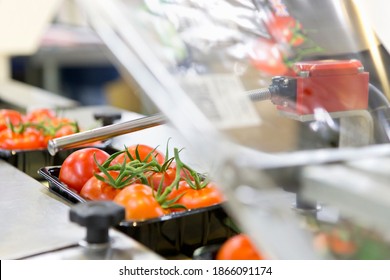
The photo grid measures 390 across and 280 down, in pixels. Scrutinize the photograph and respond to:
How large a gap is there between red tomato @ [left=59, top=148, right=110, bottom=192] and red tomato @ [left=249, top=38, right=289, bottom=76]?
32 centimetres

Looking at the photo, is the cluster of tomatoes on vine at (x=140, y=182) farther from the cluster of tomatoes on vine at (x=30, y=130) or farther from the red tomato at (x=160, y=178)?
the cluster of tomatoes on vine at (x=30, y=130)

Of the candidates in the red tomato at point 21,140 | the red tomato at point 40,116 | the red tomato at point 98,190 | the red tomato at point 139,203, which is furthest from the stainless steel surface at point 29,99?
the red tomato at point 139,203

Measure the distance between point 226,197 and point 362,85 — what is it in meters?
0.46

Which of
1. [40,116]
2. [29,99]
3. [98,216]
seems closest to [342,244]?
[98,216]

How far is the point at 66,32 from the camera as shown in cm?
431

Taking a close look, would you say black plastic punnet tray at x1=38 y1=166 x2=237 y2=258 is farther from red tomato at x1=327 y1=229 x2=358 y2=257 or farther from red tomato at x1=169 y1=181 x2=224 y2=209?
red tomato at x1=327 y1=229 x2=358 y2=257

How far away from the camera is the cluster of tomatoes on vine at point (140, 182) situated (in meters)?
0.92

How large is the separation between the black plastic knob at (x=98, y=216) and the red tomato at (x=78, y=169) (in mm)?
268

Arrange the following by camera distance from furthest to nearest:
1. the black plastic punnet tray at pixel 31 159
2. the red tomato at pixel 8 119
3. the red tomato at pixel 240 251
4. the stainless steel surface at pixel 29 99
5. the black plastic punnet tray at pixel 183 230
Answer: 1. the stainless steel surface at pixel 29 99
2. the red tomato at pixel 8 119
3. the black plastic punnet tray at pixel 31 159
4. the black plastic punnet tray at pixel 183 230
5. the red tomato at pixel 240 251

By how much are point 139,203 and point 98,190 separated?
0.13m

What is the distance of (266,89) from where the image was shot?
0.94 m

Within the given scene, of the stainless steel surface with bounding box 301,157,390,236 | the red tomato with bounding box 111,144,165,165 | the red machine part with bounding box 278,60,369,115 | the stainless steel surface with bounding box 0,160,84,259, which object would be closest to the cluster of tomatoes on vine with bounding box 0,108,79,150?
the stainless steel surface with bounding box 0,160,84,259

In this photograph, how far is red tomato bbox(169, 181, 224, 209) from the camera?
96 centimetres
